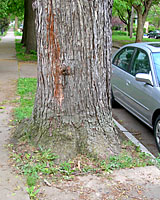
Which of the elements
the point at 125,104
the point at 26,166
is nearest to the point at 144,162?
the point at 26,166

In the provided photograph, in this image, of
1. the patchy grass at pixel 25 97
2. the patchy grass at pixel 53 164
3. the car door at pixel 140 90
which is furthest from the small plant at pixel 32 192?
the car door at pixel 140 90

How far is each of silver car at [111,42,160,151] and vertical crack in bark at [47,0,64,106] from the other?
185 centimetres

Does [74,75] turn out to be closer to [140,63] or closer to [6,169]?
[6,169]

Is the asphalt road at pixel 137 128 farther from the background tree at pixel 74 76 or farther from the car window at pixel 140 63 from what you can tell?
the background tree at pixel 74 76

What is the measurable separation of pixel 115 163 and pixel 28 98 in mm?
4010

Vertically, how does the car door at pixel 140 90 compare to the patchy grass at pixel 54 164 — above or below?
above

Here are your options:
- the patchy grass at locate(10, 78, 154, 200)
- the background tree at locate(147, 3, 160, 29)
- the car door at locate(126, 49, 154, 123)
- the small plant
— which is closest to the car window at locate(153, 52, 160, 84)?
the car door at locate(126, 49, 154, 123)

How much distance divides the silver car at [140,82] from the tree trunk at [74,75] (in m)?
1.31

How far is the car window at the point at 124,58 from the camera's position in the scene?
260 inches

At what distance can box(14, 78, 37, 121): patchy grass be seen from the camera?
578 centimetres

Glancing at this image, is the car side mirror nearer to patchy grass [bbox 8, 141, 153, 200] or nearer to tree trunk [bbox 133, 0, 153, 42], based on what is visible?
patchy grass [bbox 8, 141, 153, 200]

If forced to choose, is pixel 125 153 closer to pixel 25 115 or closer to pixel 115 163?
pixel 115 163

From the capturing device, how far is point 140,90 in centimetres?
557

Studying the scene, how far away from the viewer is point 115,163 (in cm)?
381
